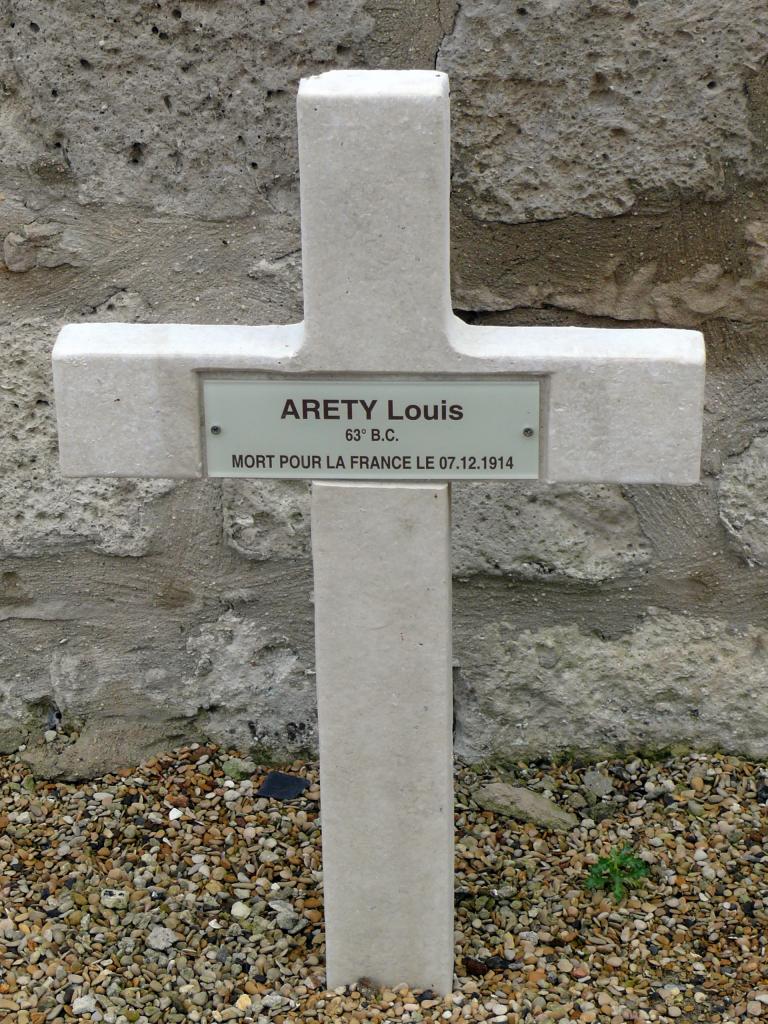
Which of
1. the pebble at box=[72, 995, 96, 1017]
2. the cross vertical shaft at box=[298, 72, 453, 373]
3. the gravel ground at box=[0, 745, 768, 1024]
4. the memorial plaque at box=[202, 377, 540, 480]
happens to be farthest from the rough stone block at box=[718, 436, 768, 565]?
the pebble at box=[72, 995, 96, 1017]

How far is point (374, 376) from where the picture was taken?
1.76 meters

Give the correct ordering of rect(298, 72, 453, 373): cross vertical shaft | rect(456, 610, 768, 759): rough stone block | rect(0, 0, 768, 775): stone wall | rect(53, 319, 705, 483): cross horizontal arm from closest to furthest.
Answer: rect(298, 72, 453, 373): cross vertical shaft < rect(53, 319, 705, 483): cross horizontal arm < rect(0, 0, 768, 775): stone wall < rect(456, 610, 768, 759): rough stone block

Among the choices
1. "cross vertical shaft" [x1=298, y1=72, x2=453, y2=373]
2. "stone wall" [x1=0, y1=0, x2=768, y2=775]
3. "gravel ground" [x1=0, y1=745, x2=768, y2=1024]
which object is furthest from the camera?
"stone wall" [x1=0, y1=0, x2=768, y2=775]

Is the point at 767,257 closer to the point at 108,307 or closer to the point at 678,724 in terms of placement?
the point at 678,724

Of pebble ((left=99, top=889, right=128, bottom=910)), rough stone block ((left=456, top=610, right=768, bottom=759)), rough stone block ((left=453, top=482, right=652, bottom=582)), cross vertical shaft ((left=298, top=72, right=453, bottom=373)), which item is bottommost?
pebble ((left=99, top=889, right=128, bottom=910))

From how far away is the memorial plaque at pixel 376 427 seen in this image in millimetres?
1772

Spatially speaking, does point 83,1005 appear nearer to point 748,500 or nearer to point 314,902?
point 314,902

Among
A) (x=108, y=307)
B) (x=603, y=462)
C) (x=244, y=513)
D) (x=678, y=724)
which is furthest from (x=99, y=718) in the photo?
(x=603, y=462)

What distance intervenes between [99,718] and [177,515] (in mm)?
461

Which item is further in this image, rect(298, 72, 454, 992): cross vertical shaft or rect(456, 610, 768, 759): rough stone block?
rect(456, 610, 768, 759): rough stone block

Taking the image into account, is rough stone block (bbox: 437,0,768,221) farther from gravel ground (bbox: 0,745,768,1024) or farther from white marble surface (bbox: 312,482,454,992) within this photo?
gravel ground (bbox: 0,745,768,1024)

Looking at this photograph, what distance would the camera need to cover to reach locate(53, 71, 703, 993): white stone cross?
167 cm

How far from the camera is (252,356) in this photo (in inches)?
70.1

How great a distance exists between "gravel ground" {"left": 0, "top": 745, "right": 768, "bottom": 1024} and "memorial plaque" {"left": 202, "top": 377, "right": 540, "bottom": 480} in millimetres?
823
